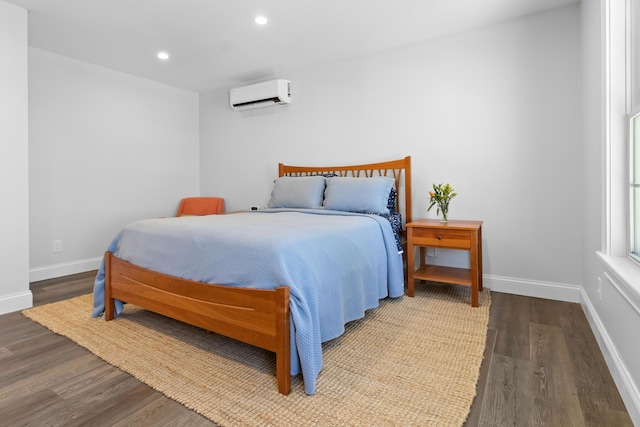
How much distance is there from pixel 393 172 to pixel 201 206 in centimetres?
266

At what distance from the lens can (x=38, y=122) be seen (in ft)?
11.1

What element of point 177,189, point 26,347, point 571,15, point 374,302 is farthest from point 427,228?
point 177,189

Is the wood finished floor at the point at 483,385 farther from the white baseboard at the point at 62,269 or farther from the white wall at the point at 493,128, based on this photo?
the white baseboard at the point at 62,269

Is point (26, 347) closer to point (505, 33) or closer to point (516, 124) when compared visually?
point (516, 124)

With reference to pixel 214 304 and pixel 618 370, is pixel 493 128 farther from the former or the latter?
pixel 214 304

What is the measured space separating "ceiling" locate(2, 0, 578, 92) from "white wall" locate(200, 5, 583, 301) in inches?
7.7

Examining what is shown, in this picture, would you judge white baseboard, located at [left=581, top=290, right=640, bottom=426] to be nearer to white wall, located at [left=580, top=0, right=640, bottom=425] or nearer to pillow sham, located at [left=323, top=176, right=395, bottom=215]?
white wall, located at [left=580, top=0, right=640, bottom=425]

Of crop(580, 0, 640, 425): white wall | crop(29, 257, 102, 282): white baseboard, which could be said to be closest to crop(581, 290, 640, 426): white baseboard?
crop(580, 0, 640, 425): white wall

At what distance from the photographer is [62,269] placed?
3.62 meters

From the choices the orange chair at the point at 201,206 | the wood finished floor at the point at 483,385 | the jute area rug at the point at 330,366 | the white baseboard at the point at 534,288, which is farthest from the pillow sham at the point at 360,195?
the orange chair at the point at 201,206

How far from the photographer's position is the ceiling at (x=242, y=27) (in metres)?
2.61

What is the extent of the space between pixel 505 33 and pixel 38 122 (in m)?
4.53

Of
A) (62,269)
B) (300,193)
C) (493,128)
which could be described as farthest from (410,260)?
(62,269)

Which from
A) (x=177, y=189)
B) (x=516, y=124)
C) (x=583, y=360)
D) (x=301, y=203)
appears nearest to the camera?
(x=583, y=360)
